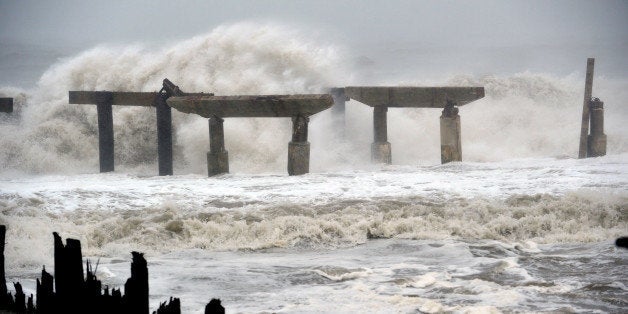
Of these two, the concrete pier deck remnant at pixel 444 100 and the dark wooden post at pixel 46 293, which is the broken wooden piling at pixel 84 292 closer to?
the dark wooden post at pixel 46 293

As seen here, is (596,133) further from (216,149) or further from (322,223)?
(322,223)

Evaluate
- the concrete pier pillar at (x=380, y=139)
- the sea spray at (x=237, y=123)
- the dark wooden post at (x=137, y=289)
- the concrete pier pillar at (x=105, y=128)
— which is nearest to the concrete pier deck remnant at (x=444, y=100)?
the concrete pier pillar at (x=380, y=139)

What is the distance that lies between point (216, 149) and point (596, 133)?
727 centimetres

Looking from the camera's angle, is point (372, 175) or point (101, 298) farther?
point (372, 175)

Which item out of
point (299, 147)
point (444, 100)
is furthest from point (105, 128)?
point (444, 100)

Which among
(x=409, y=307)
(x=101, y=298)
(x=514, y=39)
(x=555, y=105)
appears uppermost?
(x=514, y=39)

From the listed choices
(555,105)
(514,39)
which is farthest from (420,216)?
(514,39)

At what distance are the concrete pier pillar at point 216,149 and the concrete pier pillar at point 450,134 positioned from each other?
3547 mm

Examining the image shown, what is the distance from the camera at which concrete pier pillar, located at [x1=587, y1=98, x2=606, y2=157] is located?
1573 cm

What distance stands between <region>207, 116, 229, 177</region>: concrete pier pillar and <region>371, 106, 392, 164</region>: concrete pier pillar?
3.10m

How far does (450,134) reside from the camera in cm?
1376

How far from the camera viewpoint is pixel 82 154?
19531 millimetres

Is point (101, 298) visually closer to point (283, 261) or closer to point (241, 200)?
point (283, 261)

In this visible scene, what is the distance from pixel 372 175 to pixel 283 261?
4.65m
